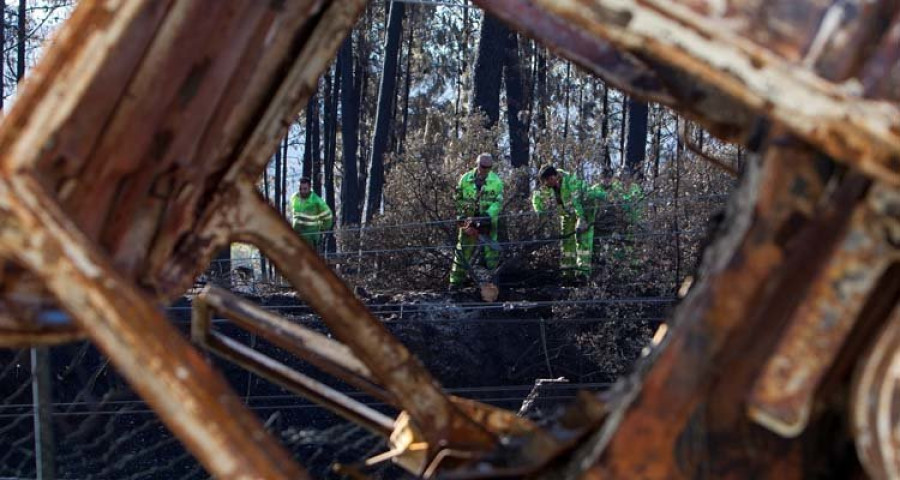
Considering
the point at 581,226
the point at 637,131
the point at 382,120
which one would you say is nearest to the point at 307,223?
the point at 581,226

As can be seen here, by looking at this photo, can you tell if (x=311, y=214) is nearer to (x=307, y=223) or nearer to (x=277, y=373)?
(x=307, y=223)

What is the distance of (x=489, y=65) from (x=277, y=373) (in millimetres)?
15505

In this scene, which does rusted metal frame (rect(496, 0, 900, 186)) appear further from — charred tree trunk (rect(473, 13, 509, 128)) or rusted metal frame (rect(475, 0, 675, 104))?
charred tree trunk (rect(473, 13, 509, 128))

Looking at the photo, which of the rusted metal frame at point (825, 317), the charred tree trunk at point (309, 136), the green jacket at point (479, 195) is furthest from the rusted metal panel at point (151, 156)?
the charred tree trunk at point (309, 136)

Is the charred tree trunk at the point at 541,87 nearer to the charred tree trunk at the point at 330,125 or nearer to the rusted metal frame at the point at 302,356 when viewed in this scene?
the charred tree trunk at the point at 330,125

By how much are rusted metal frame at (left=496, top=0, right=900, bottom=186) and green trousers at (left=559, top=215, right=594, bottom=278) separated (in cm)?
986

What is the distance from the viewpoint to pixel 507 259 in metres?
11.7

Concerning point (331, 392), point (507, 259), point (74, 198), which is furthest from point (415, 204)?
point (74, 198)

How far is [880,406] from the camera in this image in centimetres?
154

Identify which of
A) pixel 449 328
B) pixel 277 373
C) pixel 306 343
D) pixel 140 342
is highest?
pixel 140 342

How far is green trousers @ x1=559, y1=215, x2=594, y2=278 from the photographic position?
1158cm

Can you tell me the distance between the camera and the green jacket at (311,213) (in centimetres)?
1498

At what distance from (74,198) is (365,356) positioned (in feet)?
2.65

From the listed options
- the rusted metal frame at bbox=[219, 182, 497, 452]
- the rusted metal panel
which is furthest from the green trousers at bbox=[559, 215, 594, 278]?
the rusted metal panel
